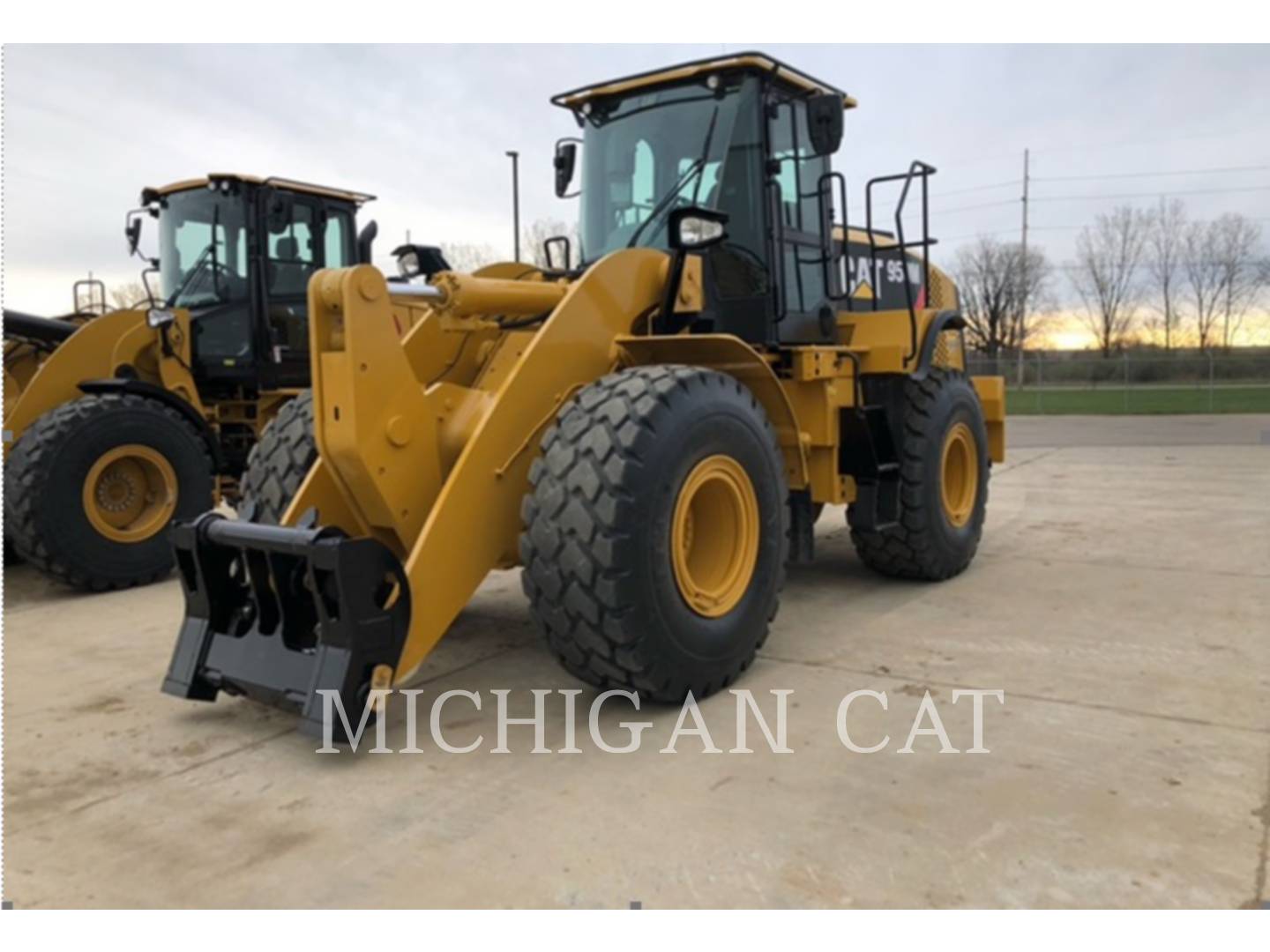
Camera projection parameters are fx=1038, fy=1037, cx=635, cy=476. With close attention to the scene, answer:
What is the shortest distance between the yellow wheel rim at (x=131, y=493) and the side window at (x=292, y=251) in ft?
7.14

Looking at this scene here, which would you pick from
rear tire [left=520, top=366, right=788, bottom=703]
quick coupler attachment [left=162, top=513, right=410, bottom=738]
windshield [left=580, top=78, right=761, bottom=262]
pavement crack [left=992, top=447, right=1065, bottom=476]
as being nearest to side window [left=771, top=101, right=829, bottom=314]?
windshield [left=580, top=78, right=761, bottom=262]

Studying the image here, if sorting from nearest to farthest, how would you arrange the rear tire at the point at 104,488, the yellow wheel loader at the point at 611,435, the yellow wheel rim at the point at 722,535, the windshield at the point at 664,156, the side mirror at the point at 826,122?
the yellow wheel loader at the point at 611,435 < the yellow wheel rim at the point at 722,535 < the side mirror at the point at 826,122 < the windshield at the point at 664,156 < the rear tire at the point at 104,488

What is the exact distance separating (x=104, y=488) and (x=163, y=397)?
2.72ft

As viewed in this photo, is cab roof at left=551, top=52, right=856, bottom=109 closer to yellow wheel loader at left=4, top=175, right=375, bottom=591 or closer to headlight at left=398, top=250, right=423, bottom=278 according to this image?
headlight at left=398, top=250, right=423, bottom=278

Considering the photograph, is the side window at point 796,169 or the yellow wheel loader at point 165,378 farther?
the yellow wheel loader at point 165,378

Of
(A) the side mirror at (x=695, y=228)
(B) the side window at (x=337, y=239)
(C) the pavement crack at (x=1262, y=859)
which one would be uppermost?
(B) the side window at (x=337, y=239)

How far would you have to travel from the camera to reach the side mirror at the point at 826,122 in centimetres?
502

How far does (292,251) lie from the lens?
30.2ft

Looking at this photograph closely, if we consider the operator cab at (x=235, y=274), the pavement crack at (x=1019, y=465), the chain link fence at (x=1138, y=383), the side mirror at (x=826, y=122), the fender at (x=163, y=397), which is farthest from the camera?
the chain link fence at (x=1138, y=383)

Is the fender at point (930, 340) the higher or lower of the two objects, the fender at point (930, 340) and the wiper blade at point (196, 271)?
the lower

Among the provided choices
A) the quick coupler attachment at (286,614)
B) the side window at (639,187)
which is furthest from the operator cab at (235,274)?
the quick coupler attachment at (286,614)

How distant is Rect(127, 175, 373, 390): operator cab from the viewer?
8820 mm

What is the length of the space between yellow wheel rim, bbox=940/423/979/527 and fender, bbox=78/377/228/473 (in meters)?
5.32

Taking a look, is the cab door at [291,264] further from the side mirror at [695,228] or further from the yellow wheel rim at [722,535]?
the yellow wheel rim at [722,535]
